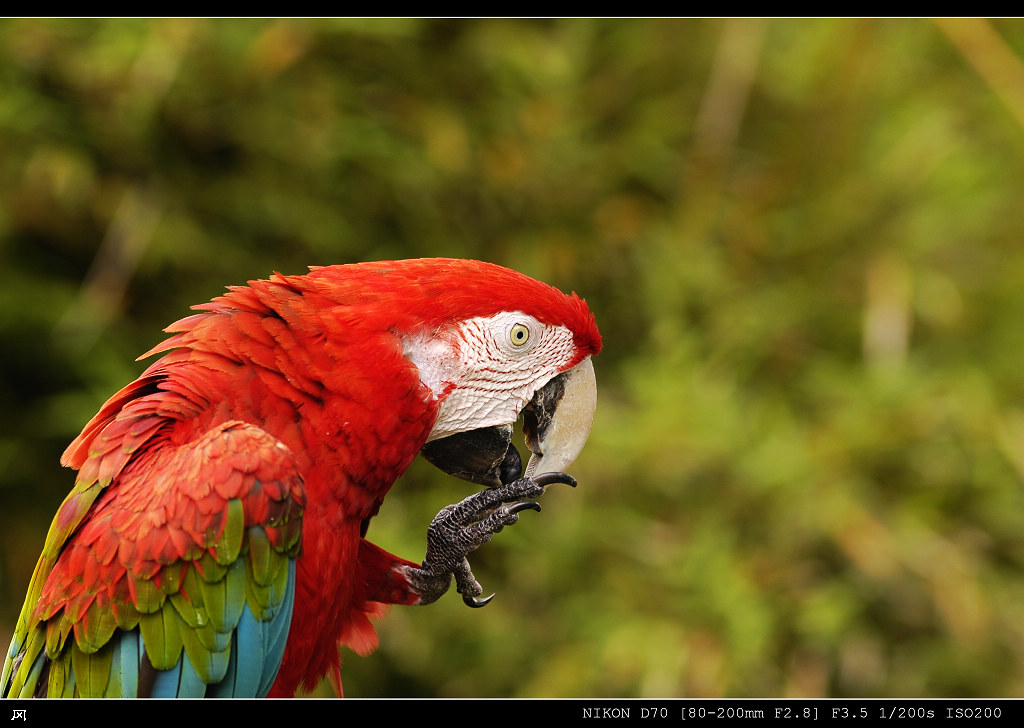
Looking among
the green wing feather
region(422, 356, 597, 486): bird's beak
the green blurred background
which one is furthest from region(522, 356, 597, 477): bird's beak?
the green blurred background

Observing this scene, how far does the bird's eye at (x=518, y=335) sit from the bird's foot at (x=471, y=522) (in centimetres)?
18

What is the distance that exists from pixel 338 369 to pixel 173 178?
62.3 inches

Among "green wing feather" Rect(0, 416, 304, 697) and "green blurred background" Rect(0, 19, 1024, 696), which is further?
"green blurred background" Rect(0, 19, 1024, 696)

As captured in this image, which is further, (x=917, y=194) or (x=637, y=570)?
(x=917, y=194)

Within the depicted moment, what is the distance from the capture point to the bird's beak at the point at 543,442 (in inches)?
45.1

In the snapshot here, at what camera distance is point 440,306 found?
103 cm

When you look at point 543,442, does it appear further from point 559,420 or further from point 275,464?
point 275,464

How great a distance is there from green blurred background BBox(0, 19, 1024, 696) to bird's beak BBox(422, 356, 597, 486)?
1062 millimetres

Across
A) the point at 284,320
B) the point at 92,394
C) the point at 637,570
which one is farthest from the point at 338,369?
the point at 92,394

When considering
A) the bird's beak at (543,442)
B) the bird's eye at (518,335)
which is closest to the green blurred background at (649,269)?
the bird's beak at (543,442)

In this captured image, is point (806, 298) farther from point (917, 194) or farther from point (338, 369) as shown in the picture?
point (338, 369)

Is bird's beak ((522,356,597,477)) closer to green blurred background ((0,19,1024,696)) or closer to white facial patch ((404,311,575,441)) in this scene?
white facial patch ((404,311,575,441))

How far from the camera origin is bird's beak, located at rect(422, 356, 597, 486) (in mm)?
→ 1146

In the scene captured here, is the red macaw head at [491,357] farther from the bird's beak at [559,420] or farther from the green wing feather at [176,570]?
the green wing feather at [176,570]
